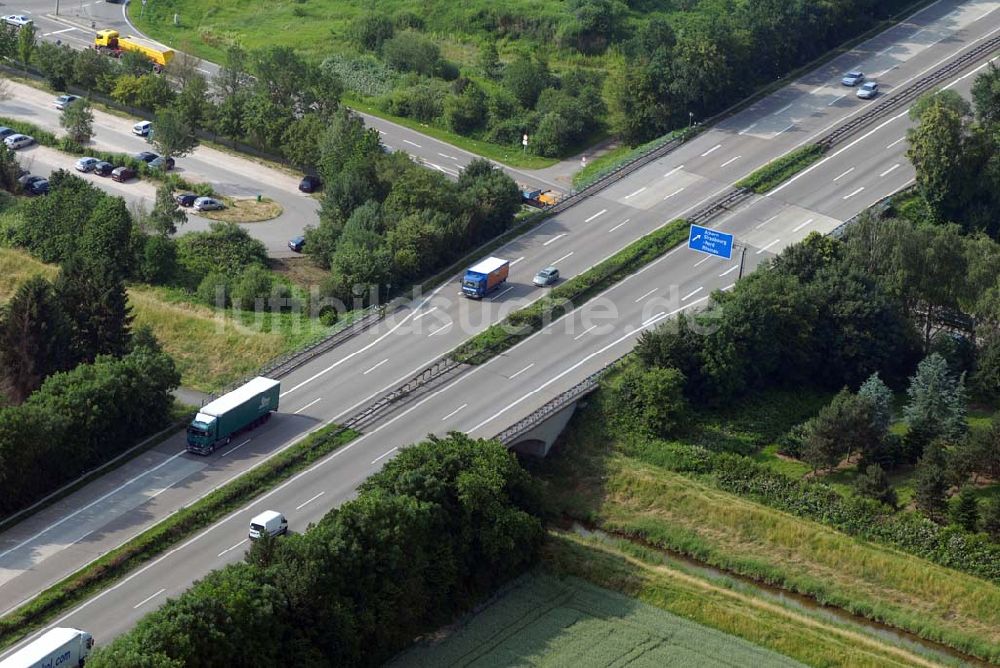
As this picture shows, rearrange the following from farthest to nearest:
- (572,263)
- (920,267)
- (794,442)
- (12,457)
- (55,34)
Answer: (55,34) < (572,263) < (920,267) < (794,442) < (12,457)

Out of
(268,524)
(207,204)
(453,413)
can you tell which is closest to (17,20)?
(207,204)

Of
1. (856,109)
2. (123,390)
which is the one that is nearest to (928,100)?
(856,109)

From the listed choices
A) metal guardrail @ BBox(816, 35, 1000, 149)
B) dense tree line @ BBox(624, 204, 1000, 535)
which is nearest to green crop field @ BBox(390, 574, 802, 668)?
dense tree line @ BBox(624, 204, 1000, 535)

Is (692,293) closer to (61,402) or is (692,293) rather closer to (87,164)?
(61,402)

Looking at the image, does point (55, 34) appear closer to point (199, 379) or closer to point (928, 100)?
point (199, 379)

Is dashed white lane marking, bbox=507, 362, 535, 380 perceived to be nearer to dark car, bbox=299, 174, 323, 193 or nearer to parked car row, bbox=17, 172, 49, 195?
dark car, bbox=299, 174, 323, 193
